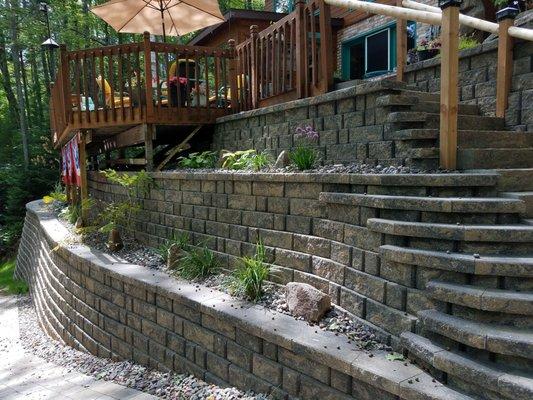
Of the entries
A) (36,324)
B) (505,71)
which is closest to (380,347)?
(505,71)

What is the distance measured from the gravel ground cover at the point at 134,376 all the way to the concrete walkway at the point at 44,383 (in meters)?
0.11

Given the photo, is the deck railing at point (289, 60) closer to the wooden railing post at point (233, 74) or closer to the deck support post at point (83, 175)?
the wooden railing post at point (233, 74)

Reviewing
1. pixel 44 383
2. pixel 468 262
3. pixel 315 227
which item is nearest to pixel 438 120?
pixel 315 227

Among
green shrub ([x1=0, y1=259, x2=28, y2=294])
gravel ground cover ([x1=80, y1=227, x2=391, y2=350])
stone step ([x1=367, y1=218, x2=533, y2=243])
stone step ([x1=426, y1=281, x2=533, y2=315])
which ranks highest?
stone step ([x1=367, y1=218, x2=533, y2=243])

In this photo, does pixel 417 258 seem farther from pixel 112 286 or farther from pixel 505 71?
pixel 112 286

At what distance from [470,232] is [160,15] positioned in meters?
7.31

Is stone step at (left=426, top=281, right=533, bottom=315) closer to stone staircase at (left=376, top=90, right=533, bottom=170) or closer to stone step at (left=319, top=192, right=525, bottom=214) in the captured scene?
stone step at (left=319, top=192, right=525, bottom=214)

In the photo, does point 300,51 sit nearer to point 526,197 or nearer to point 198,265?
point 198,265

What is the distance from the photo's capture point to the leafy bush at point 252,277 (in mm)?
3822

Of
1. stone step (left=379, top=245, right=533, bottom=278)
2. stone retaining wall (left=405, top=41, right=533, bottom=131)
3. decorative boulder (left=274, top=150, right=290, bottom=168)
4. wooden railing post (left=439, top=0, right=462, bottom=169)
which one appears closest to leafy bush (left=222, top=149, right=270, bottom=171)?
decorative boulder (left=274, top=150, right=290, bottom=168)

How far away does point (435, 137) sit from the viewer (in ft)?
11.5

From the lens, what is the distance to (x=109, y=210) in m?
6.57

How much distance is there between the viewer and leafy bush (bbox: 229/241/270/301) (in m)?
3.82

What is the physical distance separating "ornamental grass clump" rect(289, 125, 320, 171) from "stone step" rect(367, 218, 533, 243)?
1.60 m
